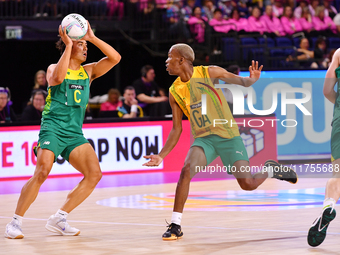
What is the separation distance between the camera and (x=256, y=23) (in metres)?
18.5

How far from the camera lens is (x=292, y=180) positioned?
653cm

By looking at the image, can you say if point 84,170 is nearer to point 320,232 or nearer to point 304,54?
point 320,232

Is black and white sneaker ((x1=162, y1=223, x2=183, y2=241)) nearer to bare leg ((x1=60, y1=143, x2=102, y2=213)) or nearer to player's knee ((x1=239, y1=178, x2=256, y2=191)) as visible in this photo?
player's knee ((x1=239, y1=178, x2=256, y2=191))

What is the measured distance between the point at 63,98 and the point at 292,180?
2.58 meters

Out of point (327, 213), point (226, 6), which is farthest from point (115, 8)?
→ point (327, 213)

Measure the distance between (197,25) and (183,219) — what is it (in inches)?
441

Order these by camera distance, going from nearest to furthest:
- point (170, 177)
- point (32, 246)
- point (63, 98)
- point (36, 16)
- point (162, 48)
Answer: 1. point (32, 246)
2. point (63, 98)
3. point (170, 177)
4. point (36, 16)
5. point (162, 48)

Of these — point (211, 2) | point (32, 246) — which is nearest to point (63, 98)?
point (32, 246)

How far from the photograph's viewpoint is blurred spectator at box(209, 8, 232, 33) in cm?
1773

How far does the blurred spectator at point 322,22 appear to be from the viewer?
1939 cm

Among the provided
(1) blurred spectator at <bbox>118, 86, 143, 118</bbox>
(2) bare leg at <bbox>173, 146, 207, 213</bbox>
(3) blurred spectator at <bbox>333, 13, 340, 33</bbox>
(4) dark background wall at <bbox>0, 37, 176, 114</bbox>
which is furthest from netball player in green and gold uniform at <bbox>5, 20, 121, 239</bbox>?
(3) blurred spectator at <bbox>333, 13, 340, 33</bbox>

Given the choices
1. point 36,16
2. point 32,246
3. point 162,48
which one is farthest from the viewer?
point 162,48

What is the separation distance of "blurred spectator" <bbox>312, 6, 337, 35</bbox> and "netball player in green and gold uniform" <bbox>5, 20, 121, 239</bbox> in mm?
14141

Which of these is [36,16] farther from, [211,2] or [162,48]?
[211,2]
